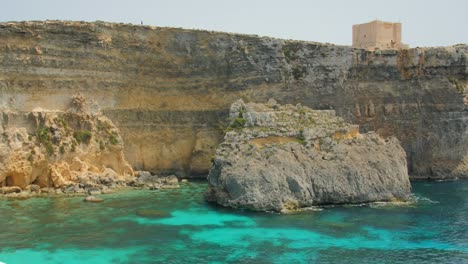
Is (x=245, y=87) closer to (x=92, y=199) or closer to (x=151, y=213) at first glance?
(x=92, y=199)

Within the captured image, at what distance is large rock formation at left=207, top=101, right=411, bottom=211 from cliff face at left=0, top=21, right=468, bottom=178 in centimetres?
874

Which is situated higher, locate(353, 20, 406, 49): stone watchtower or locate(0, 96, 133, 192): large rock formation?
locate(353, 20, 406, 49): stone watchtower

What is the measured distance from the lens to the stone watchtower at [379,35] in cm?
5552

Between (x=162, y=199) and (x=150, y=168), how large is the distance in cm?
1083

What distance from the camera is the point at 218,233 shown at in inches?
1145

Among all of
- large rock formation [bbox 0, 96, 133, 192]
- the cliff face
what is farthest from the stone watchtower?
large rock formation [bbox 0, 96, 133, 192]

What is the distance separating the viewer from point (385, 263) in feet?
78.9

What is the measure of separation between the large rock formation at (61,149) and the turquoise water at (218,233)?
3.48m

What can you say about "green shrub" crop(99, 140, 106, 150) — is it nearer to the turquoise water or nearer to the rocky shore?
the rocky shore

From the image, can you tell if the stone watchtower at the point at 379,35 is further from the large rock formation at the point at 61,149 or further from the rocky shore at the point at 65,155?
the large rock formation at the point at 61,149

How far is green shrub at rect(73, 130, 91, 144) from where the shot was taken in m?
42.9

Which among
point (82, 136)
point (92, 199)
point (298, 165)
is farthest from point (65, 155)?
point (298, 165)

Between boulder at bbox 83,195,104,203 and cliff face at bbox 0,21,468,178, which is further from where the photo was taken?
cliff face at bbox 0,21,468,178

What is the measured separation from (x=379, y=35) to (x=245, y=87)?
1632cm
